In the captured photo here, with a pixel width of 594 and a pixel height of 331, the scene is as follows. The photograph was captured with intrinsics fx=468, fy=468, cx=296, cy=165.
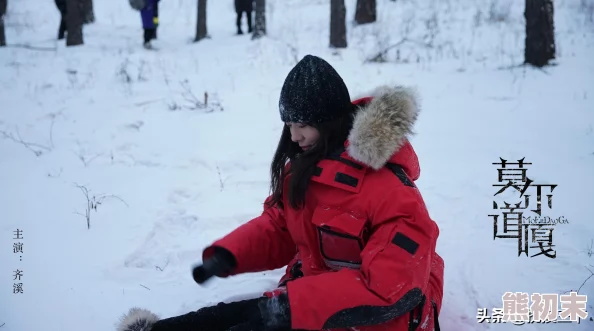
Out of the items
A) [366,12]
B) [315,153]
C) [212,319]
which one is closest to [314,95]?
[315,153]

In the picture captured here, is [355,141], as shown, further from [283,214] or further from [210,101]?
[210,101]

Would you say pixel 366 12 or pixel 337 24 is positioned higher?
pixel 366 12

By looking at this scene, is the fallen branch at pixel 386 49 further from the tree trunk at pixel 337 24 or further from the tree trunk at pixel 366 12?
the tree trunk at pixel 366 12

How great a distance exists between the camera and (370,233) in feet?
6.10

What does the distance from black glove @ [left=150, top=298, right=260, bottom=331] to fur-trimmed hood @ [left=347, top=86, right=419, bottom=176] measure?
0.85 meters

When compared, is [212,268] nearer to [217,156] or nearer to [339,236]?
[339,236]

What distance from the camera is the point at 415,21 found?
34.9 feet

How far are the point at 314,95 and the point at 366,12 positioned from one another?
31.6 feet

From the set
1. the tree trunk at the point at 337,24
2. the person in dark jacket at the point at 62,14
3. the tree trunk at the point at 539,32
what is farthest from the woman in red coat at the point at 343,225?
the person in dark jacket at the point at 62,14

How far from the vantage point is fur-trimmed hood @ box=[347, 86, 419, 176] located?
1.76 m

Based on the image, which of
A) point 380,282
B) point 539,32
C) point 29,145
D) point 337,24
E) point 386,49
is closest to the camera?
point 380,282

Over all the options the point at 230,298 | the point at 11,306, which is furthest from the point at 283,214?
the point at 11,306

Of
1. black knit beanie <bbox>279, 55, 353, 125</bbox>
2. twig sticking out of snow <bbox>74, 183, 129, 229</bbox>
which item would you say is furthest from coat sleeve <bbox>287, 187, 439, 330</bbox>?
twig sticking out of snow <bbox>74, 183, 129, 229</bbox>

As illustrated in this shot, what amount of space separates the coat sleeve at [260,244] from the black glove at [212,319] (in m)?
0.19
